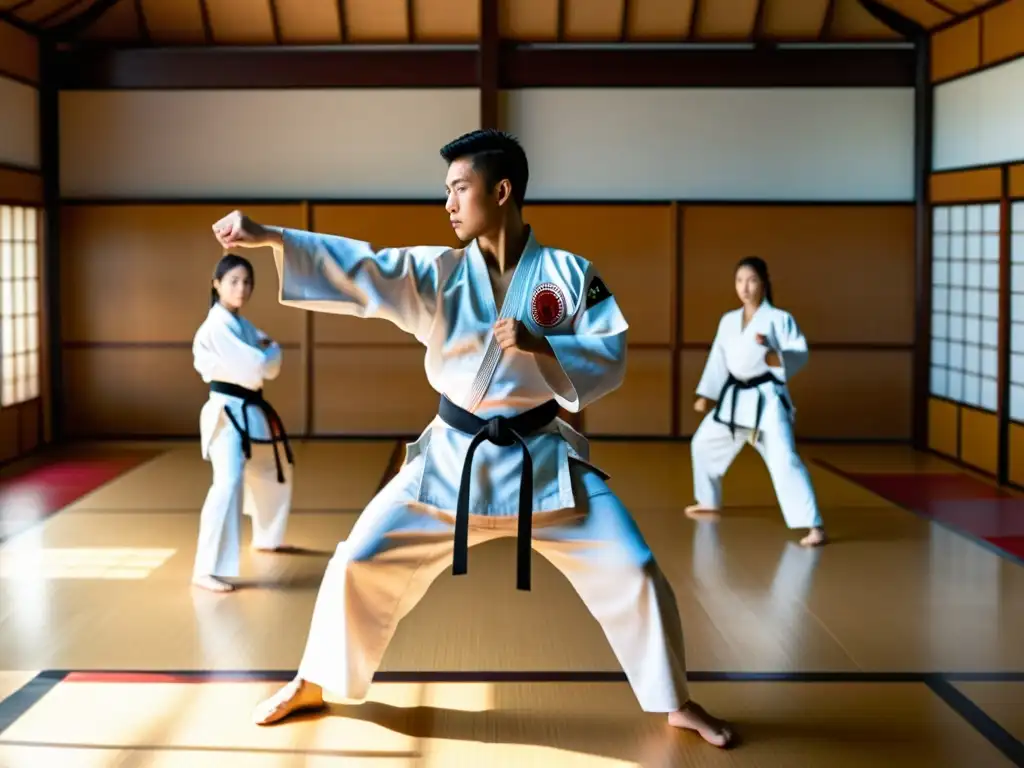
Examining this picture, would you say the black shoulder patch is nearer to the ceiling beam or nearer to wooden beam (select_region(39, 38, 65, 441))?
the ceiling beam

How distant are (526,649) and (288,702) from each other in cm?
89

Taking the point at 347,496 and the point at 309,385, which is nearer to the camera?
the point at 347,496

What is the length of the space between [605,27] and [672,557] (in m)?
4.43

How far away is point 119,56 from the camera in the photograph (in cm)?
849

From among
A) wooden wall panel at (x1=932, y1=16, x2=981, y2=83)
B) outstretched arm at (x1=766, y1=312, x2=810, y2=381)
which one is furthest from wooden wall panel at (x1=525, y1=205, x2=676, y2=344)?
outstretched arm at (x1=766, y1=312, x2=810, y2=381)

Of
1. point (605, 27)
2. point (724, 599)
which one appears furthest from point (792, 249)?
point (724, 599)

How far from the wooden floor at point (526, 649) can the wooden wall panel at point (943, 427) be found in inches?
63.0

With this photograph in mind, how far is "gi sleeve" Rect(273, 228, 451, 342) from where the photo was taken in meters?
3.06

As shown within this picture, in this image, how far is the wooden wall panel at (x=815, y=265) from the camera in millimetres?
8656

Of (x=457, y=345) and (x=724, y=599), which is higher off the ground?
(x=457, y=345)

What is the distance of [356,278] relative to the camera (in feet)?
10.2

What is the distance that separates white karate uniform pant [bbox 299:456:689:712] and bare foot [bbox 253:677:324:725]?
0.30 ft

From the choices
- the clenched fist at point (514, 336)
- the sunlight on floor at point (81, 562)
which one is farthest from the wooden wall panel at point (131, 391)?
the clenched fist at point (514, 336)

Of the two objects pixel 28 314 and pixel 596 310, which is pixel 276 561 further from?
pixel 28 314
